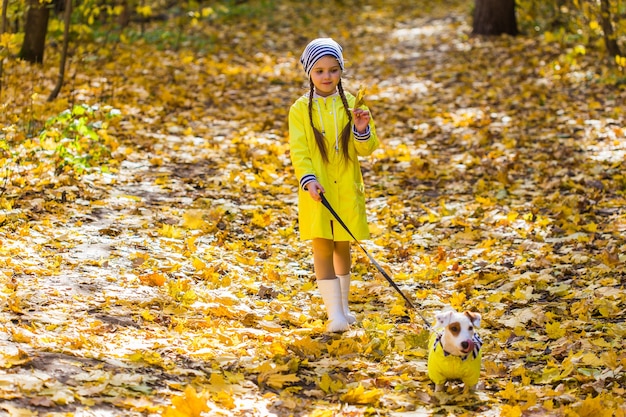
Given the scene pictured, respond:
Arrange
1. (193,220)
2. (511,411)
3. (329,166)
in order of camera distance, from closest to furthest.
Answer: (511,411), (329,166), (193,220)

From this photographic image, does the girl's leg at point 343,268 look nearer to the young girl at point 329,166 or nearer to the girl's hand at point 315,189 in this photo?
the young girl at point 329,166

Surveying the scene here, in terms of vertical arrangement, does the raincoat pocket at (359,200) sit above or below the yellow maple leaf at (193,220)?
below

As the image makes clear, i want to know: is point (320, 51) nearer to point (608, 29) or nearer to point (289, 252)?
point (289, 252)

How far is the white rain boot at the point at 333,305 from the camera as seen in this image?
14.0ft

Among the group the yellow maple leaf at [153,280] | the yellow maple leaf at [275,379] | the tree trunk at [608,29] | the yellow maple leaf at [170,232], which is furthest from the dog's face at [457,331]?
the tree trunk at [608,29]

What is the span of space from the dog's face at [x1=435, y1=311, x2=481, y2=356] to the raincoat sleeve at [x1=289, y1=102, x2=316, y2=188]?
1119 mm

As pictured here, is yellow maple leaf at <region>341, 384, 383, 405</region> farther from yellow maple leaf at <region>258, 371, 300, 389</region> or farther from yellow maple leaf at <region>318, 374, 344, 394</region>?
yellow maple leaf at <region>258, 371, 300, 389</region>

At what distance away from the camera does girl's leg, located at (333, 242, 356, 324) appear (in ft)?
14.5

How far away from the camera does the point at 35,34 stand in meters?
9.41

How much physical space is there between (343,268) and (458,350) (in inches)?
47.3

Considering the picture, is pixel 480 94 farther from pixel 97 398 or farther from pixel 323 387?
pixel 97 398

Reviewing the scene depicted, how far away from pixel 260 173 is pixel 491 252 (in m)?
2.50

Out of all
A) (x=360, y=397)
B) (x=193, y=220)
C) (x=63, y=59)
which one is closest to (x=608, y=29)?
(x=193, y=220)

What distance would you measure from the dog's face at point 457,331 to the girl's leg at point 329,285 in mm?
904
